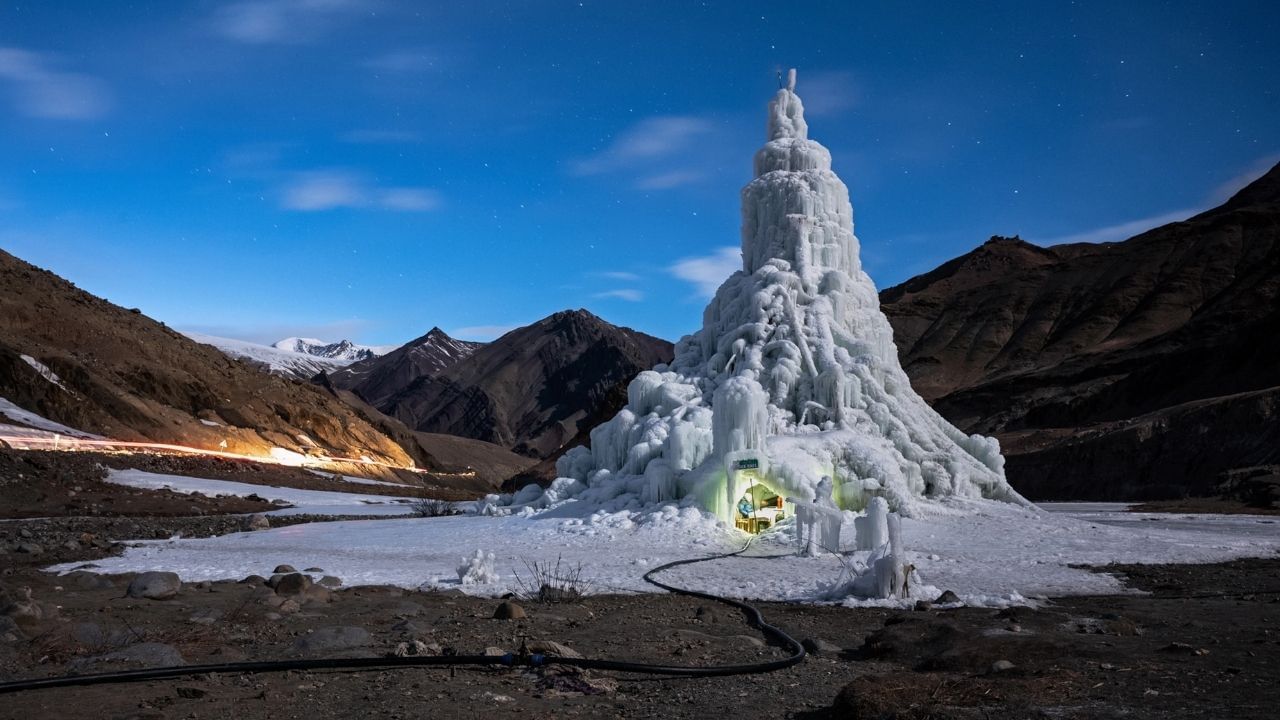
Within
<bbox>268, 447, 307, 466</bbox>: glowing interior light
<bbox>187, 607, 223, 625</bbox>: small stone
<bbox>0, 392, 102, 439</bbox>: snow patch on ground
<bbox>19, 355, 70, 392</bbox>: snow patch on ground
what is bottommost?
<bbox>187, 607, 223, 625</bbox>: small stone

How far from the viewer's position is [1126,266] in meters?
106

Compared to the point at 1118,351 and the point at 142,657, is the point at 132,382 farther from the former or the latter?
the point at 1118,351

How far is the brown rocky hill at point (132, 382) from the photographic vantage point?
1977 inches

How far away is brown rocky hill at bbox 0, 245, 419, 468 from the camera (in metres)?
50.2

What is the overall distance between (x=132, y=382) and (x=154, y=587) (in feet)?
182

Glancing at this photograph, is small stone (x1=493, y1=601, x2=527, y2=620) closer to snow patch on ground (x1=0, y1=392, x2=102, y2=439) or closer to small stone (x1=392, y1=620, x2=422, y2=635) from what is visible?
small stone (x1=392, y1=620, x2=422, y2=635)

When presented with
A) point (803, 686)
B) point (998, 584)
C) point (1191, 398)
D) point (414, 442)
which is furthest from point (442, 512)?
point (414, 442)

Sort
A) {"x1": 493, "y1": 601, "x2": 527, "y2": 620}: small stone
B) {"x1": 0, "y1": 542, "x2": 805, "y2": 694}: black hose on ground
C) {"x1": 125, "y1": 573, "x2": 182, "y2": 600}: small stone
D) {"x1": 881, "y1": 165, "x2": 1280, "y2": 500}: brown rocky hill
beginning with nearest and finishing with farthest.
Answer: {"x1": 0, "y1": 542, "x2": 805, "y2": 694}: black hose on ground → {"x1": 493, "y1": 601, "x2": 527, "y2": 620}: small stone → {"x1": 125, "y1": 573, "x2": 182, "y2": 600}: small stone → {"x1": 881, "y1": 165, "x2": 1280, "y2": 500}: brown rocky hill

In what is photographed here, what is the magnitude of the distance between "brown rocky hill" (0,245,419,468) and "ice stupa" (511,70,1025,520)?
35272 mm

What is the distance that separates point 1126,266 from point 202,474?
102 metres

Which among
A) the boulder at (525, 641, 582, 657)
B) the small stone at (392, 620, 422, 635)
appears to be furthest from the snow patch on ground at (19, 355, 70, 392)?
the boulder at (525, 641, 582, 657)

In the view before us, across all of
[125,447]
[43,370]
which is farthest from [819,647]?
[43,370]

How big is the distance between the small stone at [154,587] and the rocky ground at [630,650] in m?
0.03

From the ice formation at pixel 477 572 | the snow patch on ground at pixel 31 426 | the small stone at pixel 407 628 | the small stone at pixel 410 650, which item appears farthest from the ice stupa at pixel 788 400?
the snow patch on ground at pixel 31 426
